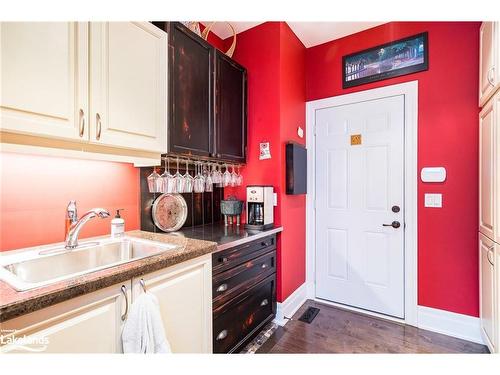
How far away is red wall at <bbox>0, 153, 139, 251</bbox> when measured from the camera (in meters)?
1.26

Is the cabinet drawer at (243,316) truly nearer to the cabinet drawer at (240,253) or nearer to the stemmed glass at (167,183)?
the cabinet drawer at (240,253)

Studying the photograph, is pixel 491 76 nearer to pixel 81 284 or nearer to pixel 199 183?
pixel 199 183

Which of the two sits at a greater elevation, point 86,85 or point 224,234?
point 86,85

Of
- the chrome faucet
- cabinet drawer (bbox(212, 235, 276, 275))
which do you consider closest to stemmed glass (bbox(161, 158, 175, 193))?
the chrome faucet

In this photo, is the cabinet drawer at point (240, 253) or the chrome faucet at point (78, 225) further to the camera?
the cabinet drawer at point (240, 253)

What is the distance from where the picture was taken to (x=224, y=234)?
1.92m

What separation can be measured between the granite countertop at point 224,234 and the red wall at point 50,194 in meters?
0.51

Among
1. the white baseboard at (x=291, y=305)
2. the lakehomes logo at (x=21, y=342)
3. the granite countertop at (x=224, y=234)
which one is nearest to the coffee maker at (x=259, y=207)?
the granite countertop at (x=224, y=234)

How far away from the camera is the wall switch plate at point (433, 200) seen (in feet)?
7.00

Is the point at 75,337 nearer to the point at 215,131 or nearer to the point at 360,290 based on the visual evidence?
the point at 215,131

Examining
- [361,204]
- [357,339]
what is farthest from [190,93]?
[357,339]

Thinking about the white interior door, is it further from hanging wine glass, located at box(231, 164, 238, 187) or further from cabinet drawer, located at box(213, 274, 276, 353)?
hanging wine glass, located at box(231, 164, 238, 187)

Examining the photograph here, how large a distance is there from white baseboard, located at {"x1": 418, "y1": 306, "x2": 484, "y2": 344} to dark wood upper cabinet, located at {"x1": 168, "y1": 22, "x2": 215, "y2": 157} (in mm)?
2332

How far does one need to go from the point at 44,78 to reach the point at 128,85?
1.33ft
